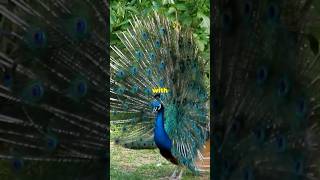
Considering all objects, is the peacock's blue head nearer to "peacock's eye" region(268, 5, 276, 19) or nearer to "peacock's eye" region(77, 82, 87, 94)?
"peacock's eye" region(77, 82, 87, 94)

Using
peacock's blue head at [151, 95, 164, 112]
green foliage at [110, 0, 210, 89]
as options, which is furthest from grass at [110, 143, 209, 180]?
green foliage at [110, 0, 210, 89]

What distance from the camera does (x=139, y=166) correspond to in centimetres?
758

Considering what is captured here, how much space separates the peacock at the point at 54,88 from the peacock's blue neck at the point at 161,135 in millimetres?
3552

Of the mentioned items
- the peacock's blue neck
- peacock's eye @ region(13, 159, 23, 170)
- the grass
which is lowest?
the grass

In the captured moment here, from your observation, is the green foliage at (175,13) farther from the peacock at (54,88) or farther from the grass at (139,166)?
the peacock at (54,88)

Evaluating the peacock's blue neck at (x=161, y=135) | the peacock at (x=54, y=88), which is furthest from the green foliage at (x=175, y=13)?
the peacock at (x=54, y=88)

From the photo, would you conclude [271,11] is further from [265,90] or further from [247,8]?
[265,90]

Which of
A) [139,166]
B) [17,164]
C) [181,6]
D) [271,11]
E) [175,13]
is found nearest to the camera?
[271,11]

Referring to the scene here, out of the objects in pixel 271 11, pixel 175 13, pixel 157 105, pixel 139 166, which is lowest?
pixel 139 166

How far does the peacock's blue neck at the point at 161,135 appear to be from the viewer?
6.42 metres

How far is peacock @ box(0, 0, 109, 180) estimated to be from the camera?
2.64 m

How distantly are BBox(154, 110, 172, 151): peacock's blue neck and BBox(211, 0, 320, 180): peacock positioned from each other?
3.46 metres

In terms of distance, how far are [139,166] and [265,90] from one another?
494cm

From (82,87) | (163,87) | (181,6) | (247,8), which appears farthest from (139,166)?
(247,8)
